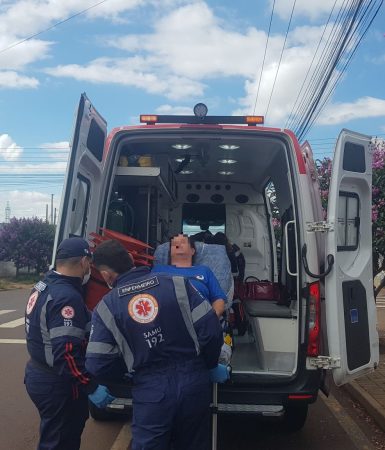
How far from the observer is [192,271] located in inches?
152

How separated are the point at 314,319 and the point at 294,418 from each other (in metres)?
1.44

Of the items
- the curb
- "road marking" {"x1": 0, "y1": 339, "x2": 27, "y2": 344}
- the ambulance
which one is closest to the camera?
the ambulance

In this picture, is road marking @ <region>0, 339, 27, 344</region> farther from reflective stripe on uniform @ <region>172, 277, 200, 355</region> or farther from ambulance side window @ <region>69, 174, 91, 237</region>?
reflective stripe on uniform @ <region>172, 277, 200, 355</region>

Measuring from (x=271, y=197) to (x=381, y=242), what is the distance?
5.88 ft

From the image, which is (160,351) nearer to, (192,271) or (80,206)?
(192,271)

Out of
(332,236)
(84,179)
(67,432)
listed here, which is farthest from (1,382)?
(332,236)

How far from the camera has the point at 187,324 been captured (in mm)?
2783

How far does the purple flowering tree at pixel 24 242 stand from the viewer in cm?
3347

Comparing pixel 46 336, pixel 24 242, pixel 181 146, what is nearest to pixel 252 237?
pixel 181 146

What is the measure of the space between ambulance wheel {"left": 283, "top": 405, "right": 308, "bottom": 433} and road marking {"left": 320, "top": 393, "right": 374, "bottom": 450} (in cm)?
47

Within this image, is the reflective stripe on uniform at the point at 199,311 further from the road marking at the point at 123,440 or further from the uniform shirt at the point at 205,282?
the road marking at the point at 123,440

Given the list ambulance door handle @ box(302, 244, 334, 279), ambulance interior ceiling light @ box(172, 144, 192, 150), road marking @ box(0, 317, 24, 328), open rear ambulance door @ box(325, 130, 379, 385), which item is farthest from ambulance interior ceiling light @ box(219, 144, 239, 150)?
road marking @ box(0, 317, 24, 328)

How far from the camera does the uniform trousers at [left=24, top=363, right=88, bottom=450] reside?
315cm

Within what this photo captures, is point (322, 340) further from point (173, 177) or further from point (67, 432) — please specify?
point (173, 177)
